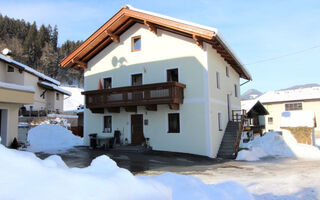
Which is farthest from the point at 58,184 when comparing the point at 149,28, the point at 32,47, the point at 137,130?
the point at 32,47

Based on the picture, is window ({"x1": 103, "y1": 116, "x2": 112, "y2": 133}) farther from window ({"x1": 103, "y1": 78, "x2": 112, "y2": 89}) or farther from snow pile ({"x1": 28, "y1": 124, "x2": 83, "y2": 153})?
snow pile ({"x1": 28, "y1": 124, "x2": 83, "y2": 153})

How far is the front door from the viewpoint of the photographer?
1815cm

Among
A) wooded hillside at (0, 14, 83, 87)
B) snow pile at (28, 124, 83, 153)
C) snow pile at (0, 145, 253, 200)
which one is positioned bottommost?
snow pile at (28, 124, 83, 153)

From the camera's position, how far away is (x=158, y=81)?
695 inches

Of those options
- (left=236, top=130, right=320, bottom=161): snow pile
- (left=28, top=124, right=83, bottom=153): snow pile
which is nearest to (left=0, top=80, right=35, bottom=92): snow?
(left=28, top=124, right=83, bottom=153): snow pile

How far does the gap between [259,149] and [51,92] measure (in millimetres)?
28426

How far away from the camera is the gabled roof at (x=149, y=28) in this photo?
606 inches

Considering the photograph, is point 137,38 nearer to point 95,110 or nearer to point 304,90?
point 95,110

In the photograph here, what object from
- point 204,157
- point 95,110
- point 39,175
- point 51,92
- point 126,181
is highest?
point 51,92

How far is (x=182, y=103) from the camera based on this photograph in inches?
649

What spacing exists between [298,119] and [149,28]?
560 inches

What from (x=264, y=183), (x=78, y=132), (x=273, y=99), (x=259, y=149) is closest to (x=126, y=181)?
(x=264, y=183)

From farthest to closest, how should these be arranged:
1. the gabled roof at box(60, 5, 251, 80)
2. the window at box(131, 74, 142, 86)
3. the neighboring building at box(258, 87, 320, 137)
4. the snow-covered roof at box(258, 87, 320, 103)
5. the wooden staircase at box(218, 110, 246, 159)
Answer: the snow-covered roof at box(258, 87, 320, 103) → the neighboring building at box(258, 87, 320, 137) → the window at box(131, 74, 142, 86) → the wooden staircase at box(218, 110, 246, 159) → the gabled roof at box(60, 5, 251, 80)

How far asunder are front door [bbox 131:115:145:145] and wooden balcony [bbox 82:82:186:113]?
893mm
